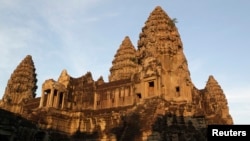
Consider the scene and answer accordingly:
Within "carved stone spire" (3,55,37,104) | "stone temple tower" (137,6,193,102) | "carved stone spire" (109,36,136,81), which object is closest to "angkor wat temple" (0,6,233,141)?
"stone temple tower" (137,6,193,102)

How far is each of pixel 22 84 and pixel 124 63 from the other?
2022 cm

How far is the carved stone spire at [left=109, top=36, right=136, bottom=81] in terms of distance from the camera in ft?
184

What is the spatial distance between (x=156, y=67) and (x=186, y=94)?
4.70 m

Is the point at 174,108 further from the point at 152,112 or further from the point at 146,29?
the point at 146,29

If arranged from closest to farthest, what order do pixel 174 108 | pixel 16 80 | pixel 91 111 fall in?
pixel 174 108
pixel 91 111
pixel 16 80

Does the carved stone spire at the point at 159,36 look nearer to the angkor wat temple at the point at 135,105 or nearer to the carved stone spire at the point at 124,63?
the angkor wat temple at the point at 135,105

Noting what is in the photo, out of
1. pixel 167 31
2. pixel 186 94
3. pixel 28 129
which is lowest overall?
pixel 28 129

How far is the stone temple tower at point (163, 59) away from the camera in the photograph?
3206 centimetres

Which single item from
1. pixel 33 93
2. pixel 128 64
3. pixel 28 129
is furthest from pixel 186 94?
pixel 33 93

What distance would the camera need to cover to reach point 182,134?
28156 millimetres

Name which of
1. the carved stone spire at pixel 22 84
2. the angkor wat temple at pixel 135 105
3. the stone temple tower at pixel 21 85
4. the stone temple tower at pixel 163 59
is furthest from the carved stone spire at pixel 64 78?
the carved stone spire at pixel 22 84

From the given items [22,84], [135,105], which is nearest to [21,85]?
[22,84]

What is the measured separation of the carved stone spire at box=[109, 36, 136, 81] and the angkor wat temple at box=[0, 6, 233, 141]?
15.8 meters

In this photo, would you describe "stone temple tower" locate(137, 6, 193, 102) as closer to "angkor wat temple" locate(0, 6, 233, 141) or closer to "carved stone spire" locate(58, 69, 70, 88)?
"angkor wat temple" locate(0, 6, 233, 141)
